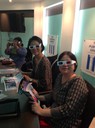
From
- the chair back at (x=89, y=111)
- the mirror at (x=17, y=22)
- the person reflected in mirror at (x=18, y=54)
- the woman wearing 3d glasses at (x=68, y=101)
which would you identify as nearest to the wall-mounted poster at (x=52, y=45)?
the person reflected in mirror at (x=18, y=54)

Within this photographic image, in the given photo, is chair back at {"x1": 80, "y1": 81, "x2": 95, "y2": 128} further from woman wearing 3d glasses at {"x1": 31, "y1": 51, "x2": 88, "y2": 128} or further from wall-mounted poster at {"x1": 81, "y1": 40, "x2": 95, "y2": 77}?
wall-mounted poster at {"x1": 81, "y1": 40, "x2": 95, "y2": 77}

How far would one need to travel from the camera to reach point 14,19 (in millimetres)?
5250

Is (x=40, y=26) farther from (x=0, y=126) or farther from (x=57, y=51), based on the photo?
(x=0, y=126)

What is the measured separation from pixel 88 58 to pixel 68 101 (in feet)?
4.73

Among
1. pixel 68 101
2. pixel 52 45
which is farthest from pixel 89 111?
pixel 52 45

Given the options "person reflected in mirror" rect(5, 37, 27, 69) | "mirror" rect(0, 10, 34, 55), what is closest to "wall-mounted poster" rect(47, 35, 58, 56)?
"person reflected in mirror" rect(5, 37, 27, 69)

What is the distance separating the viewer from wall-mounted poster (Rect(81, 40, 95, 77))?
7.96 feet

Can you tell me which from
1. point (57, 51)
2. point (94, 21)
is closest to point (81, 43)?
point (94, 21)

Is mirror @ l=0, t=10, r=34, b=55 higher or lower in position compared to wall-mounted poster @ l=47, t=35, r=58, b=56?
higher

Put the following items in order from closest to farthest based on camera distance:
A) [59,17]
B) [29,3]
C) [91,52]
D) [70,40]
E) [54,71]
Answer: [54,71]
[91,52]
[70,40]
[59,17]
[29,3]

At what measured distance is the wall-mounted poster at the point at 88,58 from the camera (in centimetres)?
242

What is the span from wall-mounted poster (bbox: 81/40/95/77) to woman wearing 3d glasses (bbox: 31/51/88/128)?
1112 mm

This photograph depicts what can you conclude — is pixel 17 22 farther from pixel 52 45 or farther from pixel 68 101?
pixel 68 101

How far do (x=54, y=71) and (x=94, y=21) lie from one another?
962 millimetres
